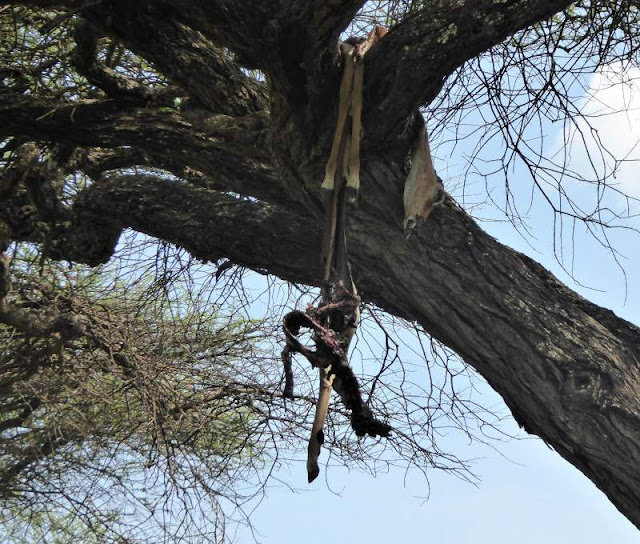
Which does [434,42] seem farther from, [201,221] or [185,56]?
[201,221]

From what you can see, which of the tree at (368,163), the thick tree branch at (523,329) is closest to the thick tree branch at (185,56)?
the tree at (368,163)

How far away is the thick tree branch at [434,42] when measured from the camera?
333 centimetres

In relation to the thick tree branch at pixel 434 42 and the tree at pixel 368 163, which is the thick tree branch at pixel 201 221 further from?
the thick tree branch at pixel 434 42

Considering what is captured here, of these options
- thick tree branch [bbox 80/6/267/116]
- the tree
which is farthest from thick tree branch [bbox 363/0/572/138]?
thick tree branch [bbox 80/6/267/116]

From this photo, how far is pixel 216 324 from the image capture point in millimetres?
5969

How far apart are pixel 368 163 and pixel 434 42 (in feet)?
1.79

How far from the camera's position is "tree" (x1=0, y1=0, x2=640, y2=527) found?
3352mm

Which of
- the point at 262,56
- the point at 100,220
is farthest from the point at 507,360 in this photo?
the point at 100,220

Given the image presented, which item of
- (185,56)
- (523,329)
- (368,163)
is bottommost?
(523,329)

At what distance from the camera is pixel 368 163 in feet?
12.0

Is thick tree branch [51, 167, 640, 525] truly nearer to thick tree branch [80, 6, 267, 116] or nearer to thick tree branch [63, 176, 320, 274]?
thick tree branch [63, 176, 320, 274]

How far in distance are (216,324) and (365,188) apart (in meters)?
2.54

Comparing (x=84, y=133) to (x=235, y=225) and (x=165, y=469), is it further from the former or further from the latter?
(x=165, y=469)

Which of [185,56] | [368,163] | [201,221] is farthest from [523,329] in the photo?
[185,56]
